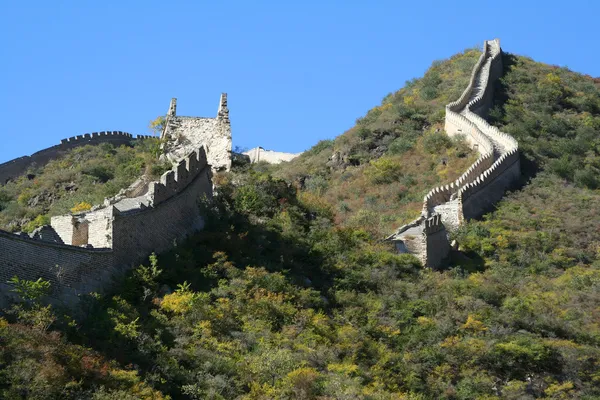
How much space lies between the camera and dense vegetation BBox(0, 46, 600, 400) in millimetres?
26734

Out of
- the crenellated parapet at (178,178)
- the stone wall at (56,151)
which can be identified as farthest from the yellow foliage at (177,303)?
the stone wall at (56,151)

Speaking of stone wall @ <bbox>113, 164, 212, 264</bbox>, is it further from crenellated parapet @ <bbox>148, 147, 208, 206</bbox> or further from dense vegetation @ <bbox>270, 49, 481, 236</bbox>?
dense vegetation @ <bbox>270, 49, 481, 236</bbox>

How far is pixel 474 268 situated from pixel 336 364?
13.2 meters

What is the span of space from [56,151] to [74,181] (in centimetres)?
696

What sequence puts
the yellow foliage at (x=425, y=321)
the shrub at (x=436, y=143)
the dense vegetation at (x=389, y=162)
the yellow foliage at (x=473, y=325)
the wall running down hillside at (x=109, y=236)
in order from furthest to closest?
the shrub at (x=436, y=143)
the dense vegetation at (x=389, y=162)
the yellow foliage at (x=473, y=325)
the yellow foliage at (x=425, y=321)
the wall running down hillside at (x=109, y=236)

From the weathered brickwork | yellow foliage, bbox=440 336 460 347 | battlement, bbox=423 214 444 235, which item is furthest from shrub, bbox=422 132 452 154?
the weathered brickwork

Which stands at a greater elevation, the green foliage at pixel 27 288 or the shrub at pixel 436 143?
the shrub at pixel 436 143

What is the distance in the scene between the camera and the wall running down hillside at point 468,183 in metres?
41.7

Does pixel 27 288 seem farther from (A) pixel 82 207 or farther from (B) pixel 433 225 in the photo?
(B) pixel 433 225

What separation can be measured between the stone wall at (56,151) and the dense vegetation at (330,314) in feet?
28.6

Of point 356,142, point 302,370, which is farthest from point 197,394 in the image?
point 356,142

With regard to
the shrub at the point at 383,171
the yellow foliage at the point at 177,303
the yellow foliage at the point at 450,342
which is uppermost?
the shrub at the point at 383,171

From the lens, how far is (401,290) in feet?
122

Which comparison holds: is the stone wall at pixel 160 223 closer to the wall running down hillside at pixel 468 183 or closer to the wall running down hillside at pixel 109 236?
the wall running down hillside at pixel 109 236
